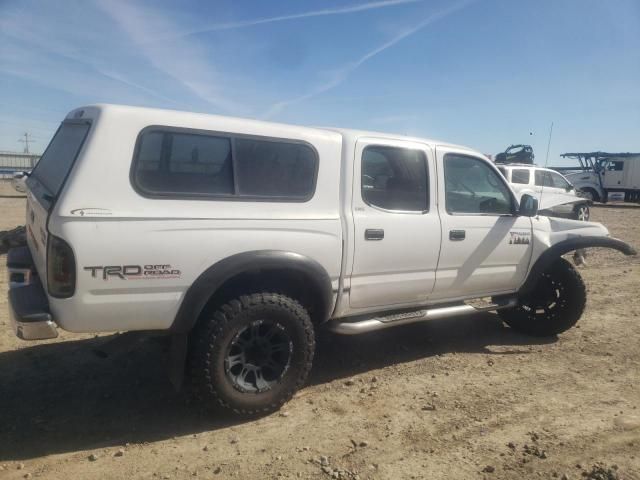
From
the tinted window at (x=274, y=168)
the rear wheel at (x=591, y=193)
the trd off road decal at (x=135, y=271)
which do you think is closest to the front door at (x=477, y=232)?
the tinted window at (x=274, y=168)

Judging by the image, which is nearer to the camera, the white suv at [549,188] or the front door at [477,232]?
the front door at [477,232]

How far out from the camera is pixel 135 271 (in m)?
2.81

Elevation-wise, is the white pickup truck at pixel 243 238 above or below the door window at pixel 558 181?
below

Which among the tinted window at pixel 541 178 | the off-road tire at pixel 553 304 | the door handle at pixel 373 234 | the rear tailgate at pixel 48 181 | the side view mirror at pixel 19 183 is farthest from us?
the tinted window at pixel 541 178

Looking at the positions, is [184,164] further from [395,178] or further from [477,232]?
[477,232]

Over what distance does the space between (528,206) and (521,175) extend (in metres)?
9.73

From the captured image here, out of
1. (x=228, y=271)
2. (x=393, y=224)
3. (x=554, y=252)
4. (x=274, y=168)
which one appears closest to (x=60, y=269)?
(x=228, y=271)

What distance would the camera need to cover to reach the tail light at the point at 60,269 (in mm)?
2645

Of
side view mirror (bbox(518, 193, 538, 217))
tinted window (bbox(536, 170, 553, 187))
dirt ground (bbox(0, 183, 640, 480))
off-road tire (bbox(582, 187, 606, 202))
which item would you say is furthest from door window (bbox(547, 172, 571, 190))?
off-road tire (bbox(582, 187, 606, 202))

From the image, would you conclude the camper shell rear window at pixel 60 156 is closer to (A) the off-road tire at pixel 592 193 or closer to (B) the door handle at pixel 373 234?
(B) the door handle at pixel 373 234

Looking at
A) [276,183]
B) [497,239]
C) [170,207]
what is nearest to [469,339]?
[497,239]

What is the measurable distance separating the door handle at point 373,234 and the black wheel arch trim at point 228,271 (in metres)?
0.50

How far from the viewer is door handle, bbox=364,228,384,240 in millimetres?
3674

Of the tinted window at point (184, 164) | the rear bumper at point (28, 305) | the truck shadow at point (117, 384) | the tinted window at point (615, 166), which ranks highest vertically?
the tinted window at point (615, 166)
